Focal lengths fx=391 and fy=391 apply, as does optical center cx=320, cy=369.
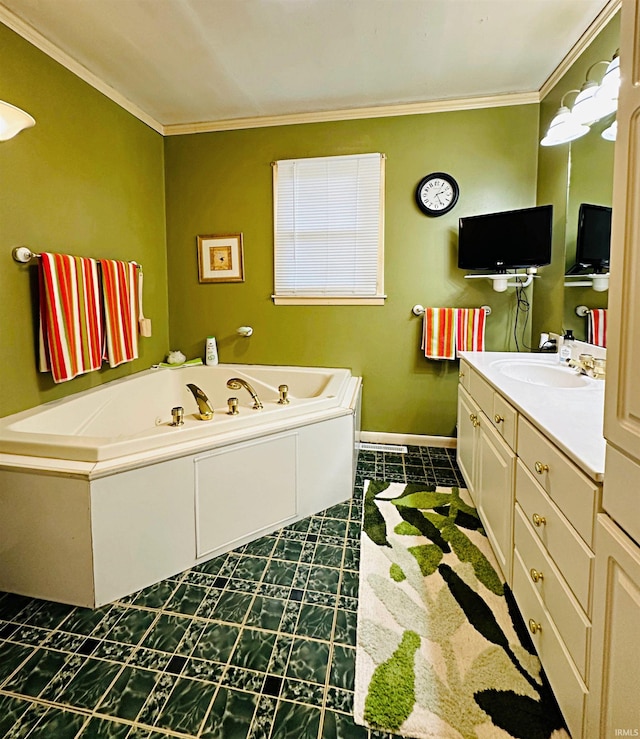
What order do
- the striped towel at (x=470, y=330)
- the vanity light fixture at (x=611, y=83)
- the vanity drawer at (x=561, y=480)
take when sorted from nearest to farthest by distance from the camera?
the vanity drawer at (x=561, y=480) → the vanity light fixture at (x=611, y=83) → the striped towel at (x=470, y=330)

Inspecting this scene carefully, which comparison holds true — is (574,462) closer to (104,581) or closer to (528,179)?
(104,581)

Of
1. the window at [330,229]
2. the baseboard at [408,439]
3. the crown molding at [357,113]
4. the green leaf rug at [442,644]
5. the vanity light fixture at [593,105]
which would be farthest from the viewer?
the baseboard at [408,439]

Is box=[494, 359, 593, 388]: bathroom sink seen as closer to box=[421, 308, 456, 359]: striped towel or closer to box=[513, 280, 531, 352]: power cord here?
box=[421, 308, 456, 359]: striped towel

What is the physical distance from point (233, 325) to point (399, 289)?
1.40m

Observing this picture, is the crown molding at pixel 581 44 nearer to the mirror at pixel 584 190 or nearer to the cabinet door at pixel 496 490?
the mirror at pixel 584 190

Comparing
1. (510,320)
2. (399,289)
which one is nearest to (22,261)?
(399,289)

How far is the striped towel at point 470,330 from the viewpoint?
2.87m

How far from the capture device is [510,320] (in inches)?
115

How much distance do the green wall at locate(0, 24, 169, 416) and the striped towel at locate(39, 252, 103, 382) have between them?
0.11 meters

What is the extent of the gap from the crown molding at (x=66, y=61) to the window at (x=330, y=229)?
1.08 metres

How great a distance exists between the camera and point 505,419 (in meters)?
1.61

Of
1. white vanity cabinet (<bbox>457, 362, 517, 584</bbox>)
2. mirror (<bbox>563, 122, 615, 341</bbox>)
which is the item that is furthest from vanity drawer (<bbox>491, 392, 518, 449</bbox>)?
mirror (<bbox>563, 122, 615, 341</bbox>)

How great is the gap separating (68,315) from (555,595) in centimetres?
249

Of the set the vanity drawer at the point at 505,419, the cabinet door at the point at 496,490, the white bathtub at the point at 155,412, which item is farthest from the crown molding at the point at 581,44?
the white bathtub at the point at 155,412
